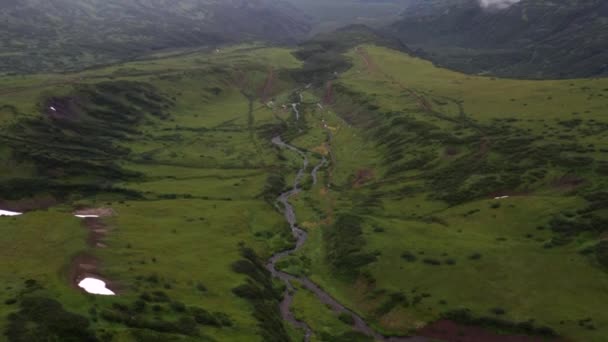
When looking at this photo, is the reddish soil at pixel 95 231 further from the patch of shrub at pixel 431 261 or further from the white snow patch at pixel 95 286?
A: the patch of shrub at pixel 431 261

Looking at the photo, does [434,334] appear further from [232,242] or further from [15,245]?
[15,245]

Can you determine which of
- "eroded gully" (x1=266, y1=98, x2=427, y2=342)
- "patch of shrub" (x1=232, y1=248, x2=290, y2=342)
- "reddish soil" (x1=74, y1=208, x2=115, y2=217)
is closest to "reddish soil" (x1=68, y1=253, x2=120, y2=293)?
"patch of shrub" (x1=232, y1=248, x2=290, y2=342)

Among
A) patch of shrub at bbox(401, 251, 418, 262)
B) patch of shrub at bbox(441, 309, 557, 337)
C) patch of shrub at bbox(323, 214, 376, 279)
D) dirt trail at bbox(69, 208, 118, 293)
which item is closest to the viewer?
dirt trail at bbox(69, 208, 118, 293)

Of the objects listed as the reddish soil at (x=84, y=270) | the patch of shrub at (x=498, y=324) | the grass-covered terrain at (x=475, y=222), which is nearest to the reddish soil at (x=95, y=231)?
the reddish soil at (x=84, y=270)

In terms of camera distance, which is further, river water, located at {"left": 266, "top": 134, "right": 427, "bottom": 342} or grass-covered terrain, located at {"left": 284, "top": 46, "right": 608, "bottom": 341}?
grass-covered terrain, located at {"left": 284, "top": 46, "right": 608, "bottom": 341}

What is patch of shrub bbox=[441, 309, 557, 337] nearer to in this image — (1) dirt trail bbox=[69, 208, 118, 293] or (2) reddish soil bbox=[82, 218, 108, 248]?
(1) dirt trail bbox=[69, 208, 118, 293]

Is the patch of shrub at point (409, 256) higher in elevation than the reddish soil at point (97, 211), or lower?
lower

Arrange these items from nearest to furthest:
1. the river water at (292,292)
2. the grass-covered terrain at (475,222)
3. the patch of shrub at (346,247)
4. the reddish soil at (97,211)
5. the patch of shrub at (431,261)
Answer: the river water at (292,292)
the grass-covered terrain at (475,222)
the patch of shrub at (431,261)
the patch of shrub at (346,247)
the reddish soil at (97,211)

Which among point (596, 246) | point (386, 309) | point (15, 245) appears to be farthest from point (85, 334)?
point (596, 246)
